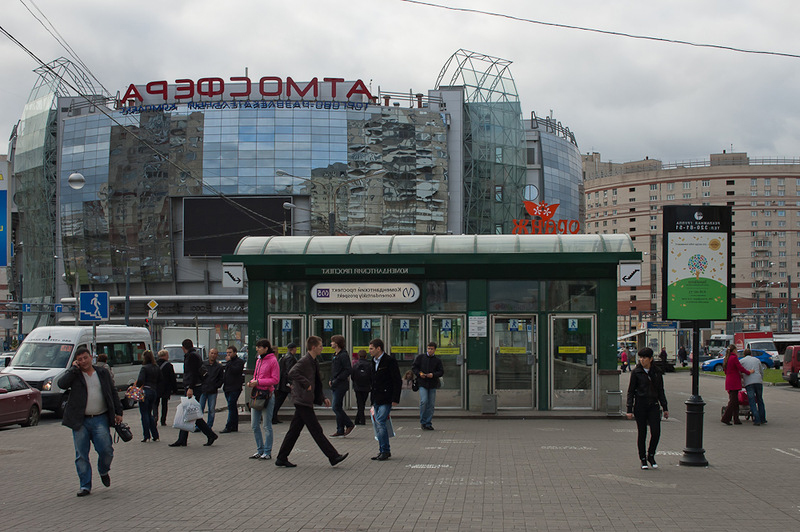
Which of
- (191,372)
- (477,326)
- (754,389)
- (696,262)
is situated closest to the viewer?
(696,262)

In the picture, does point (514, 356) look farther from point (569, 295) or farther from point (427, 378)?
point (427, 378)

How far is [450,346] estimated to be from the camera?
1934 centimetres

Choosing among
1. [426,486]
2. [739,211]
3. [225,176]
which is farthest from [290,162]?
[739,211]

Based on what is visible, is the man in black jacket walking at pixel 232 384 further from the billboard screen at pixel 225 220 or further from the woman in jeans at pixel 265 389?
the billboard screen at pixel 225 220

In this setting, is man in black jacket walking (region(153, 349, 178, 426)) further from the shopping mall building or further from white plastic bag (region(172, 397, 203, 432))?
the shopping mall building

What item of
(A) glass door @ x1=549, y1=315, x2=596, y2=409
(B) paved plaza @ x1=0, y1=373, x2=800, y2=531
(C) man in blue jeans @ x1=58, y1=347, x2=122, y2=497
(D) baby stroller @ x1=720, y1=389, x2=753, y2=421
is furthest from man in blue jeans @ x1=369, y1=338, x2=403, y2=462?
(D) baby stroller @ x1=720, y1=389, x2=753, y2=421

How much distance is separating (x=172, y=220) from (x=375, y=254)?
61171mm

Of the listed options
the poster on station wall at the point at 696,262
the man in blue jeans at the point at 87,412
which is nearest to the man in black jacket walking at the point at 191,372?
the man in blue jeans at the point at 87,412

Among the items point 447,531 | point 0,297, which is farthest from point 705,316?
point 0,297

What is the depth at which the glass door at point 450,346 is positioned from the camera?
762 inches

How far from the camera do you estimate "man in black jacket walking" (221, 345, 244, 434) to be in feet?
54.2

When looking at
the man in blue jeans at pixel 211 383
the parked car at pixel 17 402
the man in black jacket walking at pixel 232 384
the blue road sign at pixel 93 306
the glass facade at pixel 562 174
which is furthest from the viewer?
the glass facade at pixel 562 174

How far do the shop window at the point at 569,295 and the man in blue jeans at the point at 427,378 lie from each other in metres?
3.95

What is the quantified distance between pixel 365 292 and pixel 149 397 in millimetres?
5793
